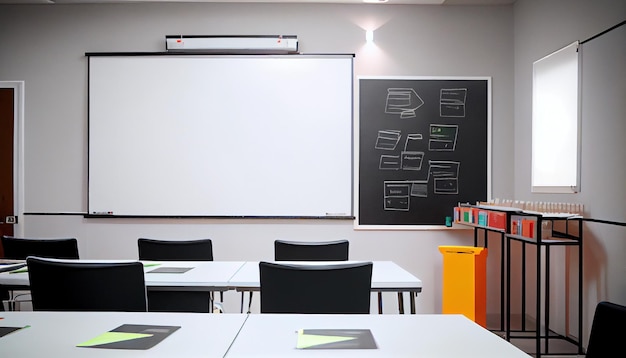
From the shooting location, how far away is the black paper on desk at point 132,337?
4.73 ft

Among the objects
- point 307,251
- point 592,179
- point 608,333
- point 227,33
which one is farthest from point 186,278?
point 227,33

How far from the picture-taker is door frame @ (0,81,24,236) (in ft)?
17.0

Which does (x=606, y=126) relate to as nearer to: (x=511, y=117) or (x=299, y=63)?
(x=511, y=117)

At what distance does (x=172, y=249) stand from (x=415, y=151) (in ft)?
8.71

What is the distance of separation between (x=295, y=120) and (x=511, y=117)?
82.5 inches

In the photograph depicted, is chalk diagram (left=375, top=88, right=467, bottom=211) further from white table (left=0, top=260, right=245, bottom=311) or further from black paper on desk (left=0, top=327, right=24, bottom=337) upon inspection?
black paper on desk (left=0, top=327, right=24, bottom=337)

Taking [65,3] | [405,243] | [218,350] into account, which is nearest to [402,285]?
[218,350]

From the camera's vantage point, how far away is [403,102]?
5133 millimetres

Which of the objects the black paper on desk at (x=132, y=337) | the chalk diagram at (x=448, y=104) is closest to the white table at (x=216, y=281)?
the black paper on desk at (x=132, y=337)

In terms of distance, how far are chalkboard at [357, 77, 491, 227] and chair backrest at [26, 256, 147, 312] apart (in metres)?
3.20

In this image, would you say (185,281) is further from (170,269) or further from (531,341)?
(531,341)

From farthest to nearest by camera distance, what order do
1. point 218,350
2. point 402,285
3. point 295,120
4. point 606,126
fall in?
point 295,120 < point 606,126 < point 402,285 < point 218,350

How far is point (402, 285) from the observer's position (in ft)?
8.43

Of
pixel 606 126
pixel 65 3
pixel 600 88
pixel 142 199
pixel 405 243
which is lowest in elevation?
pixel 405 243
